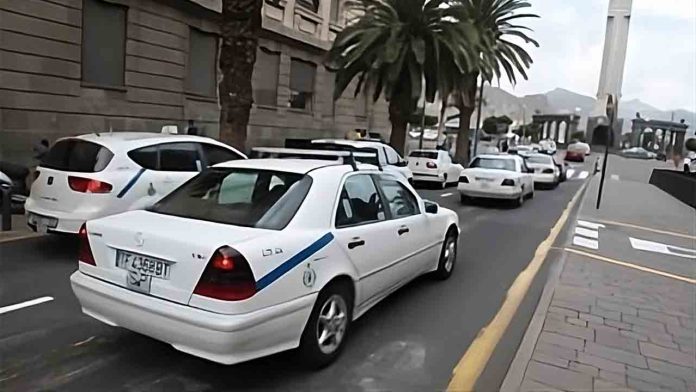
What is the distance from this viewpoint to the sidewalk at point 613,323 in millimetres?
4145

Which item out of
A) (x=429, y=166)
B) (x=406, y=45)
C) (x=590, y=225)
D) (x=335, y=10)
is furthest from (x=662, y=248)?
(x=335, y=10)

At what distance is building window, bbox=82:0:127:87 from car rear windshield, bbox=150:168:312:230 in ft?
39.4

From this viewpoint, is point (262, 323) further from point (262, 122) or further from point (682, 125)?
point (682, 125)

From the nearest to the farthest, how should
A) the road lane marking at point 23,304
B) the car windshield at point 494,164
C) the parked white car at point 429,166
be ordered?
the road lane marking at point 23,304
the car windshield at point 494,164
the parked white car at point 429,166

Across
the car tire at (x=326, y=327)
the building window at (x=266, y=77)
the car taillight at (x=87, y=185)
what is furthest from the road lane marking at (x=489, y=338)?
the building window at (x=266, y=77)

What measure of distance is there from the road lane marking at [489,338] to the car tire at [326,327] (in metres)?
0.89

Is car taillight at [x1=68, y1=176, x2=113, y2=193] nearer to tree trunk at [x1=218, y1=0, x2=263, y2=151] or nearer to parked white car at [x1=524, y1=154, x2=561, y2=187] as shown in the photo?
tree trunk at [x1=218, y1=0, x2=263, y2=151]

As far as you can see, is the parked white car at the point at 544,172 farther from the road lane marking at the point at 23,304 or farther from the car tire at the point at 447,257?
the road lane marking at the point at 23,304

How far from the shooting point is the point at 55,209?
266 inches

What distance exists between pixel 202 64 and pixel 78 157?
1292 centimetres

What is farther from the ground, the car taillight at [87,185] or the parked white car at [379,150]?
the parked white car at [379,150]

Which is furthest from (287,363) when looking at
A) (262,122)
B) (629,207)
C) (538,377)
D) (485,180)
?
(262,122)

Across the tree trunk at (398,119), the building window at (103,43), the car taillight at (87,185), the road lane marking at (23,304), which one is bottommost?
the road lane marking at (23,304)

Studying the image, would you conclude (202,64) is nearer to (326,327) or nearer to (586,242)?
(586,242)
